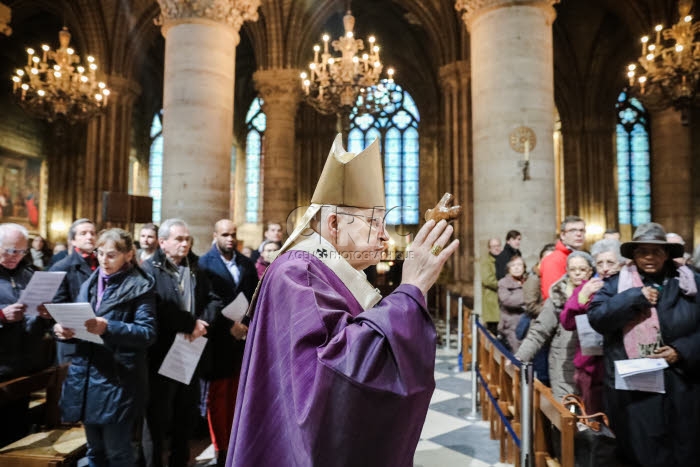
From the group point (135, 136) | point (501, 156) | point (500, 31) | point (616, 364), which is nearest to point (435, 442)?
point (616, 364)

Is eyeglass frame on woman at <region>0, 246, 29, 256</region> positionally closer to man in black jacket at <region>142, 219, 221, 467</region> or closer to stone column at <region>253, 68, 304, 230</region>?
man in black jacket at <region>142, 219, 221, 467</region>

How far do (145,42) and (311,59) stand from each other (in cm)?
550

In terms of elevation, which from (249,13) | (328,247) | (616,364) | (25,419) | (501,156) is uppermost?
(249,13)

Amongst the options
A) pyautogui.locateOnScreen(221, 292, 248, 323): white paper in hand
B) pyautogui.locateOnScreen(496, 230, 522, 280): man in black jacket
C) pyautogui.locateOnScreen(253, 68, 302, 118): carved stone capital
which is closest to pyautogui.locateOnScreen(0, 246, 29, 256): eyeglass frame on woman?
pyautogui.locateOnScreen(221, 292, 248, 323): white paper in hand

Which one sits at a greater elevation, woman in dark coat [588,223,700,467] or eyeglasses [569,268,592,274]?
eyeglasses [569,268,592,274]

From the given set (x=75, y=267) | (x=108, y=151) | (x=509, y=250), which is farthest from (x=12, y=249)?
(x=108, y=151)

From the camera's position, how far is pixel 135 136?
22.4 m

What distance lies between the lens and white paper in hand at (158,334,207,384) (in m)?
3.27

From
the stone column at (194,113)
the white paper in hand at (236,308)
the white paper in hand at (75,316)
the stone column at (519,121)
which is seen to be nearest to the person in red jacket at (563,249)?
the stone column at (519,121)

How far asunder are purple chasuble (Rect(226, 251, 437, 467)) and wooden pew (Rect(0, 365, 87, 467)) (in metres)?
2.28

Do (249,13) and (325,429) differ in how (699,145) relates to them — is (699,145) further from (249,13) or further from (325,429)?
(325,429)

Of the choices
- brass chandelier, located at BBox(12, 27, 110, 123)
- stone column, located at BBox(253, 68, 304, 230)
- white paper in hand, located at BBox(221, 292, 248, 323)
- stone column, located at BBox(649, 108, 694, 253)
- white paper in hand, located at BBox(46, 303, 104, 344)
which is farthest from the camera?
stone column, located at BBox(253, 68, 304, 230)

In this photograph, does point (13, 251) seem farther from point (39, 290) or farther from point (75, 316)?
point (75, 316)

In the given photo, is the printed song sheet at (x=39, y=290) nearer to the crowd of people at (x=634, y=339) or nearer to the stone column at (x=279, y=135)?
the crowd of people at (x=634, y=339)
